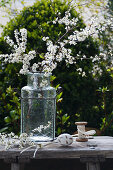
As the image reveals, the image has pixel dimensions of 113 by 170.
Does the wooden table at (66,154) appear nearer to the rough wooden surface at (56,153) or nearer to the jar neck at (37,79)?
the rough wooden surface at (56,153)

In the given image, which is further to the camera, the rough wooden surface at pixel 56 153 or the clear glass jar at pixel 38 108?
the clear glass jar at pixel 38 108

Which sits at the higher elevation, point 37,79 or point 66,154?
point 37,79

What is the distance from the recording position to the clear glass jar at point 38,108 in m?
1.83

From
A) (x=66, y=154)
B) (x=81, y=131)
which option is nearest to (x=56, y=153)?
(x=66, y=154)

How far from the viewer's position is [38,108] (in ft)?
6.03

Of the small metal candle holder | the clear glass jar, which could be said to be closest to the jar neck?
the clear glass jar

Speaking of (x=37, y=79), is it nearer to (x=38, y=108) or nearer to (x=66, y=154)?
(x=38, y=108)

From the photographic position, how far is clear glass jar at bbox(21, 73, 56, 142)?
1828 mm

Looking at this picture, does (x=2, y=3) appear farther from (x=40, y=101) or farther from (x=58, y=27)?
(x=40, y=101)

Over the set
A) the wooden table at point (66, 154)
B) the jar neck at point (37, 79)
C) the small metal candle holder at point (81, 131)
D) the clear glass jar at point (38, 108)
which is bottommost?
the wooden table at point (66, 154)

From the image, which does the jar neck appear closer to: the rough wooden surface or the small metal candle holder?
the small metal candle holder

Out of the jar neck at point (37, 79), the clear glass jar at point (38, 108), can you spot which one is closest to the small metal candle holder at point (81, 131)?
the clear glass jar at point (38, 108)

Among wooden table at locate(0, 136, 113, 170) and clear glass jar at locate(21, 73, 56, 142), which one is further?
clear glass jar at locate(21, 73, 56, 142)

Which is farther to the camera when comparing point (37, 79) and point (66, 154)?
point (37, 79)
